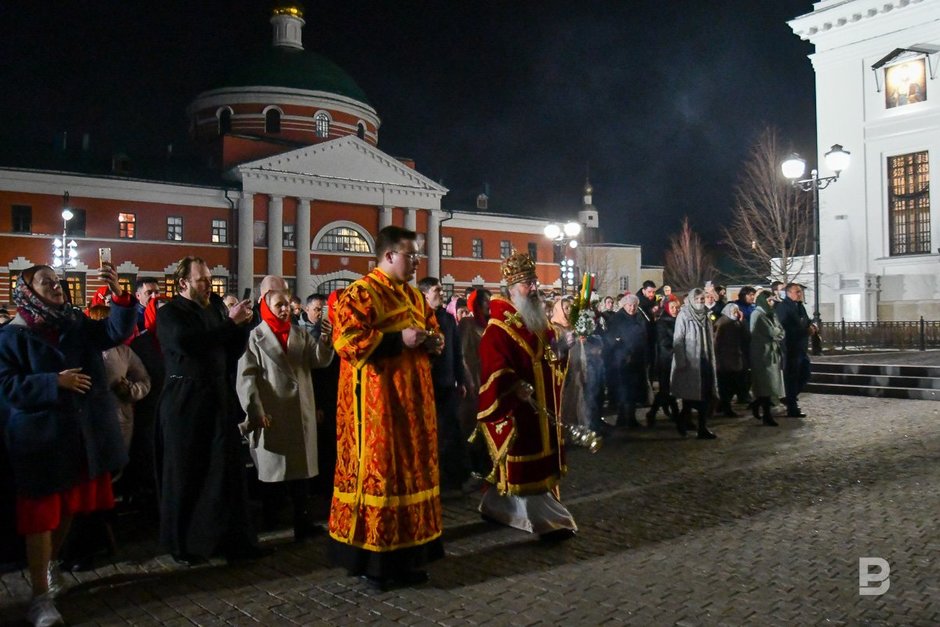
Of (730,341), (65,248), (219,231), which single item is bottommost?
(730,341)

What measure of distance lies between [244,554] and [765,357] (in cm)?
855

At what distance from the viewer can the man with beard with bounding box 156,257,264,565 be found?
16.5 feet

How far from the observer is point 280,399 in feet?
18.6

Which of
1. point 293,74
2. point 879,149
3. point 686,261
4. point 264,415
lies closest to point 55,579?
point 264,415

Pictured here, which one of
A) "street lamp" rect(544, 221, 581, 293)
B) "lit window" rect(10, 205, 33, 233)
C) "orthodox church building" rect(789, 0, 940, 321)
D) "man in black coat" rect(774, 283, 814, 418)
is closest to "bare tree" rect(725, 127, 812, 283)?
"orthodox church building" rect(789, 0, 940, 321)

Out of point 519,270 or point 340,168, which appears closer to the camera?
point 519,270

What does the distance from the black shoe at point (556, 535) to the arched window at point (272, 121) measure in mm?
45460

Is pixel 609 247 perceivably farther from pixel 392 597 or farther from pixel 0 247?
pixel 392 597

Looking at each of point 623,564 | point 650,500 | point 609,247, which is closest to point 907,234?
point 650,500

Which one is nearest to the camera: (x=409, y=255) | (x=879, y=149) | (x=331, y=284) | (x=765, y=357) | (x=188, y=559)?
(x=409, y=255)

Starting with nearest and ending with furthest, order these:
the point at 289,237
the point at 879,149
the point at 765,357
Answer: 1. the point at 765,357
2. the point at 879,149
3. the point at 289,237

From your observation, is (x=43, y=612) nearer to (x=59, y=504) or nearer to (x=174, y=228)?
(x=59, y=504)

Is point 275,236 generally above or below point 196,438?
above

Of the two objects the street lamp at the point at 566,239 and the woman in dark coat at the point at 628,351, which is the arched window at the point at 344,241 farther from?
the woman in dark coat at the point at 628,351
